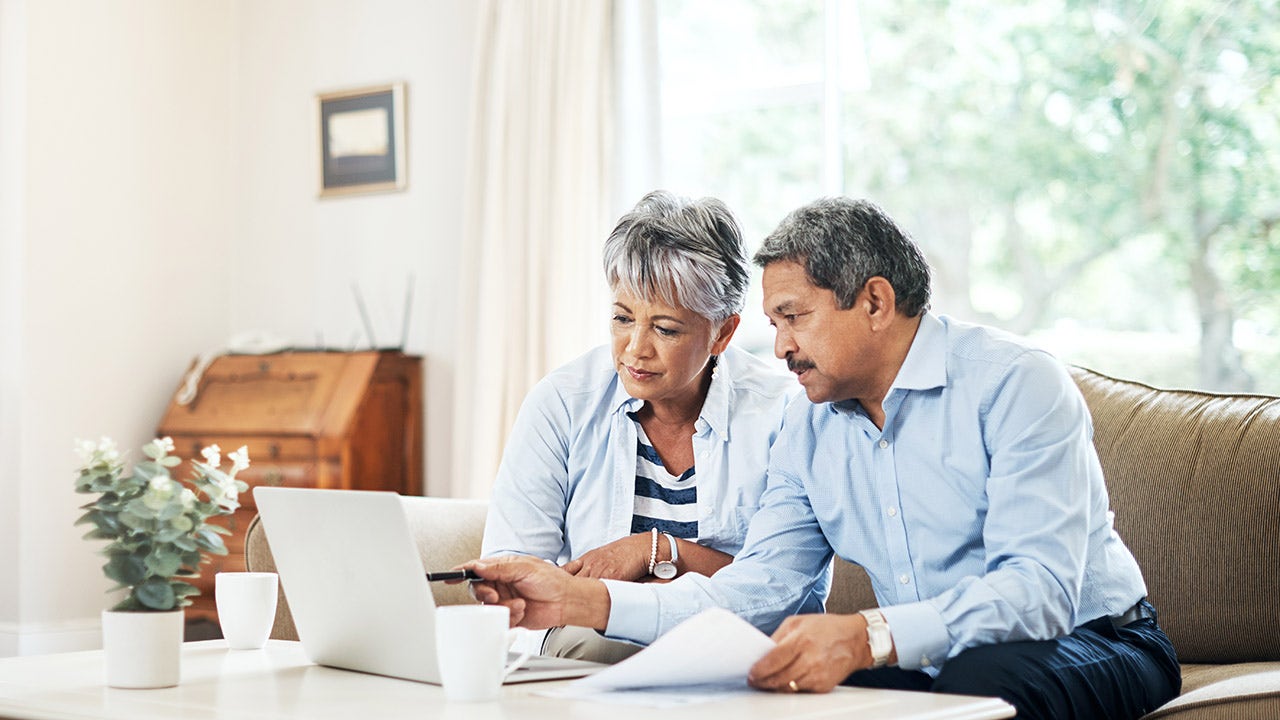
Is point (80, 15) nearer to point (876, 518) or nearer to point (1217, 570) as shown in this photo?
point (876, 518)

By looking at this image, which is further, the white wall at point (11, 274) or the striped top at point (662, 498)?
the white wall at point (11, 274)

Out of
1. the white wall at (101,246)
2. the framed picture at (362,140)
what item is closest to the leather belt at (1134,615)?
the framed picture at (362,140)

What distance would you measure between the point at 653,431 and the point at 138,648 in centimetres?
94

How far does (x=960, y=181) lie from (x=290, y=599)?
3233 millimetres

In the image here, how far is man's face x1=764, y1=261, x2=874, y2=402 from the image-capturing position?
1.69m

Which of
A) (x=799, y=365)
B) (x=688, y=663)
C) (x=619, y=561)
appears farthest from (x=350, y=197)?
(x=688, y=663)

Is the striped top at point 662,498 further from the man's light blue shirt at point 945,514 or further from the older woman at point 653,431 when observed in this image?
the man's light blue shirt at point 945,514

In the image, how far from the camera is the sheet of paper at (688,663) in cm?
120

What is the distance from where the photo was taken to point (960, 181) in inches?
168

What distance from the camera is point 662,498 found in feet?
6.63

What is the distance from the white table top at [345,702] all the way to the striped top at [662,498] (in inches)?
25.9

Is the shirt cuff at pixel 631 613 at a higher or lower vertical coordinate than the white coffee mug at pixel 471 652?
lower

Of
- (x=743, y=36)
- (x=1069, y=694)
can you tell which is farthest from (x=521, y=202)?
(x=1069, y=694)

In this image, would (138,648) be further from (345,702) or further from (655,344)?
(655,344)
